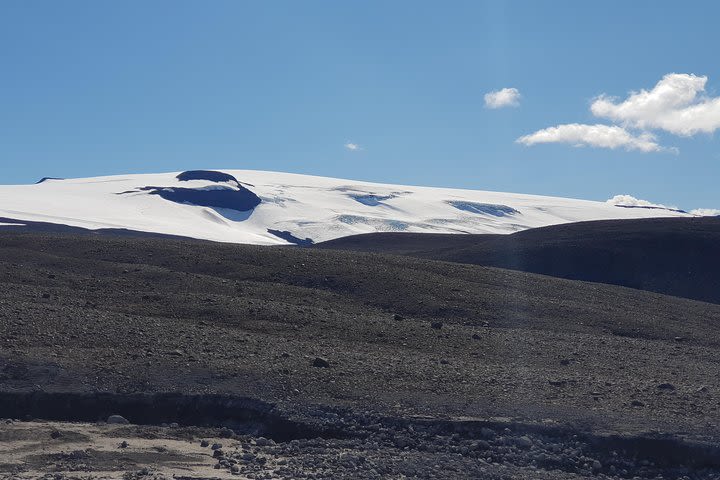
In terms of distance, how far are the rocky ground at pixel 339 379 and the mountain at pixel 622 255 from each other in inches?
772

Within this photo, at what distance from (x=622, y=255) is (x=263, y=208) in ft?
258

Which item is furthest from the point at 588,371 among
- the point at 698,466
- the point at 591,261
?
the point at 591,261

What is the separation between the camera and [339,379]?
16.1 m

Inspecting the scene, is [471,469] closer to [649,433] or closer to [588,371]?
[649,433]

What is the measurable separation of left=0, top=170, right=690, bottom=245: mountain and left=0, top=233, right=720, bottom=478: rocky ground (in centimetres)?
6346

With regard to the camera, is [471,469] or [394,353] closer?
[471,469]

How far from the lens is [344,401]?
1501cm

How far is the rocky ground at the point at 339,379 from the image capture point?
1309 centimetres

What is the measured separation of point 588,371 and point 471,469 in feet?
21.8

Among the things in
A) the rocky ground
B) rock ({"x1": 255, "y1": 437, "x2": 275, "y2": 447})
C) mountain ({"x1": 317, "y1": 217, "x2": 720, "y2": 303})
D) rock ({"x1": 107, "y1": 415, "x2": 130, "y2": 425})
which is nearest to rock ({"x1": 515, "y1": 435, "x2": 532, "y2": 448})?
the rocky ground

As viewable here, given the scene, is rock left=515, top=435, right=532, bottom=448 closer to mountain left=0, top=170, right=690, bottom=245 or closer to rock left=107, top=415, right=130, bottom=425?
rock left=107, top=415, right=130, bottom=425

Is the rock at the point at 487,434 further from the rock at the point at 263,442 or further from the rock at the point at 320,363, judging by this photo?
the rock at the point at 320,363

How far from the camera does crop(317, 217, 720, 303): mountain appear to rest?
46094 mm

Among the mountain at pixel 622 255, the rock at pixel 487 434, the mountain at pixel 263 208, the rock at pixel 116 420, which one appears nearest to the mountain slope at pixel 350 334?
the rock at pixel 487 434
